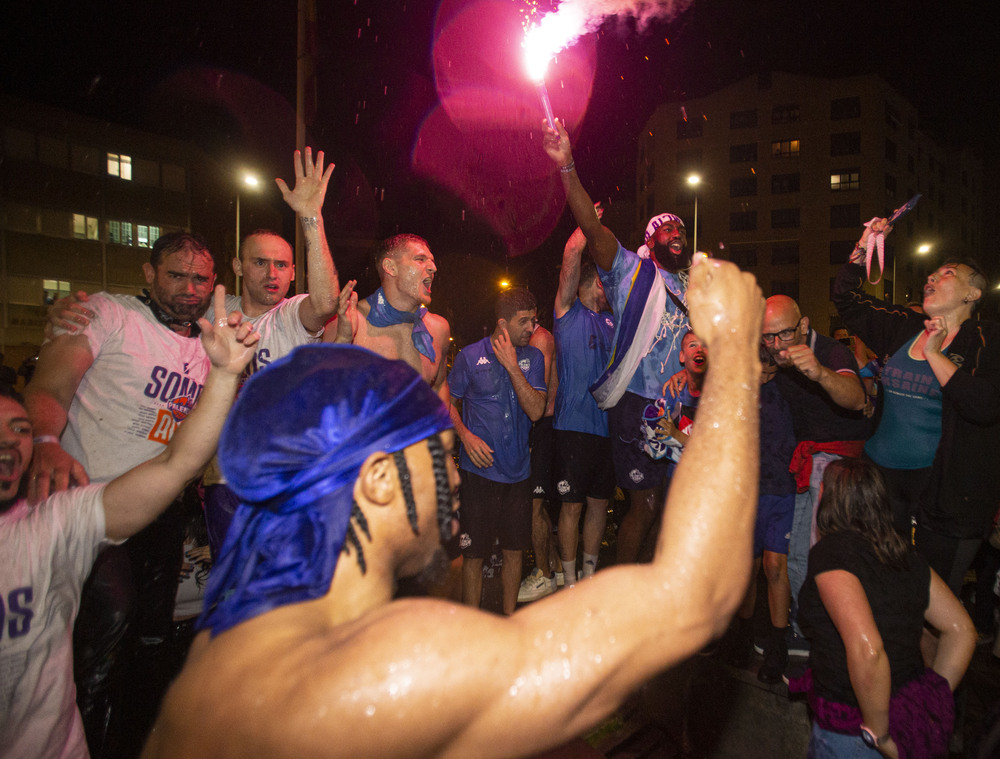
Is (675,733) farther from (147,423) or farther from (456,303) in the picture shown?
(456,303)

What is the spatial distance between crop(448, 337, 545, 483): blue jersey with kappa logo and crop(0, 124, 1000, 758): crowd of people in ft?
0.10

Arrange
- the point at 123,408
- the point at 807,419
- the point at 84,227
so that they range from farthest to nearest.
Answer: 1. the point at 84,227
2. the point at 807,419
3. the point at 123,408

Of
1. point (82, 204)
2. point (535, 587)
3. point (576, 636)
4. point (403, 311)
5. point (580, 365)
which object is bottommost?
point (535, 587)

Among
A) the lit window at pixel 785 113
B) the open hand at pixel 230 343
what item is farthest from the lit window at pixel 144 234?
the lit window at pixel 785 113

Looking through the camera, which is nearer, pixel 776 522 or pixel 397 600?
pixel 397 600

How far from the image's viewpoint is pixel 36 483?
2492mm

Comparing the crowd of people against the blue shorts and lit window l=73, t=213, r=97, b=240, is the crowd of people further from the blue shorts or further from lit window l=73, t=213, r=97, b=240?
lit window l=73, t=213, r=97, b=240

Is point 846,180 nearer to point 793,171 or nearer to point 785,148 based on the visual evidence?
point 793,171

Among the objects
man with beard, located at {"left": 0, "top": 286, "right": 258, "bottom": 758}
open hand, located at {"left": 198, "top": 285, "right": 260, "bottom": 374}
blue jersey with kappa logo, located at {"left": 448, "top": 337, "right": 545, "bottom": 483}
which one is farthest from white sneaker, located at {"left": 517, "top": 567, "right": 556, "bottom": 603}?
open hand, located at {"left": 198, "top": 285, "right": 260, "bottom": 374}

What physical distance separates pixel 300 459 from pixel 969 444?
469 cm

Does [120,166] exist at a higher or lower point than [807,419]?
higher

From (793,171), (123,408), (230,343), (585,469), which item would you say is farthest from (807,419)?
(793,171)

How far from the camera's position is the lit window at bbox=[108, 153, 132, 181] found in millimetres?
36031

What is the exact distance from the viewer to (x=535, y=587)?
568 centimetres
